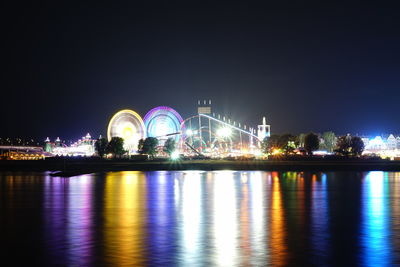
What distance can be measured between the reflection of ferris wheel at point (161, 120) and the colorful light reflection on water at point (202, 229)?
83815 millimetres

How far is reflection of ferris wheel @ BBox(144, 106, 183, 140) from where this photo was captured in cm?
11344

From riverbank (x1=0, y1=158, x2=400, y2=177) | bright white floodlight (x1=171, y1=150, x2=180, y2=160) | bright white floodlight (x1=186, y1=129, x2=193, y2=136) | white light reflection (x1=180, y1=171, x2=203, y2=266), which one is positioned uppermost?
bright white floodlight (x1=186, y1=129, x2=193, y2=136)

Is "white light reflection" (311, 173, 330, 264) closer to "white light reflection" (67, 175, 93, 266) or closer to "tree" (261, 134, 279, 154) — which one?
"white light reflection" (67, 175, 93, 266)

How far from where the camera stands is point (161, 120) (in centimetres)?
11438

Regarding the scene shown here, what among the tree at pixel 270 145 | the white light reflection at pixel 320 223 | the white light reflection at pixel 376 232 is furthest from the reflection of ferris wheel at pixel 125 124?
the white light reflection at pixel 376 232

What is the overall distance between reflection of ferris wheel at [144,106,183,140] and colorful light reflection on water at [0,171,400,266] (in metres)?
83.8

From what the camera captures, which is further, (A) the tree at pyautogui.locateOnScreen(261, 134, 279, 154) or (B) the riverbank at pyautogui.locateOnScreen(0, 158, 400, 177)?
(A) the tree at pyautogui.locateOnScreen(261, 134, 279, 154)

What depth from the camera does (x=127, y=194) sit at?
30812mm

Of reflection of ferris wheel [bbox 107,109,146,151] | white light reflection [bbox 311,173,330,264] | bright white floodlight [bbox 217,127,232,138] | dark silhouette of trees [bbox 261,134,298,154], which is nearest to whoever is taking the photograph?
white light reflection [bbox 311,173,330,264]

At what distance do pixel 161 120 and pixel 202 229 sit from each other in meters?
97.4

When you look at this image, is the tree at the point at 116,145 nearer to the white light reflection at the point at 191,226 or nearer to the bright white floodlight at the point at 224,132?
the bright white floodlight at the point at 224,132

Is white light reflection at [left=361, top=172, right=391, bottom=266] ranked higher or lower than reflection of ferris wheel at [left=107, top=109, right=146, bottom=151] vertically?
lower

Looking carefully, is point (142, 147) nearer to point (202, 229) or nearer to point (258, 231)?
point (202, 229)

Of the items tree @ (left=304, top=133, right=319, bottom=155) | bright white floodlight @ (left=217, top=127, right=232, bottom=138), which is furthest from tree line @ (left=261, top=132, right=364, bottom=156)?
bright white floodlight @ (left=217, top=127, right=232, bottom=138)
